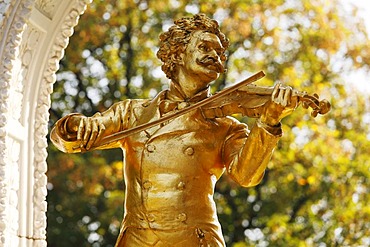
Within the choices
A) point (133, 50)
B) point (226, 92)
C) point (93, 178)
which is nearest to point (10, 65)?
point (226, 92)

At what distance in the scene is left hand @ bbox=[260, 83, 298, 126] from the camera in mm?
5590

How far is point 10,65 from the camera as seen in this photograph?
6258mm

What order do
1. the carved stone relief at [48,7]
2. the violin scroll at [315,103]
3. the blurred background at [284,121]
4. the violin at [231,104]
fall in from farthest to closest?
the blurred background at [284,121]
the carved stone relief at [48,7]
the violin at [231,104]
the violin scroll at [315,103]

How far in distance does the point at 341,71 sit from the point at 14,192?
9.41 meters

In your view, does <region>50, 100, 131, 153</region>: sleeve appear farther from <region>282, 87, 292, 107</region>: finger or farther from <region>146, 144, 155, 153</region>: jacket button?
<region>282, 87, 292, 107</region>: finger

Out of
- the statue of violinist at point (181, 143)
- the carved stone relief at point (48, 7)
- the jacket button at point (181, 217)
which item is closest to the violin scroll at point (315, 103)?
the statue of violinist at point (181, 143)

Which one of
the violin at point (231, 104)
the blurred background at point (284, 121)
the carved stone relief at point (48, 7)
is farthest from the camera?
the blurred background at point (284, 121)

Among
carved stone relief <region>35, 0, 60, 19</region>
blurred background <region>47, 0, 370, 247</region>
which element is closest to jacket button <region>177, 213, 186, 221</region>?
carved stone relief <region>35, 0, 60, 19</region>

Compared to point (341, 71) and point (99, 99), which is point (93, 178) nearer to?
point (99, 99)

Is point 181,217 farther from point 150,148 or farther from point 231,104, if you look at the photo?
point 231,104

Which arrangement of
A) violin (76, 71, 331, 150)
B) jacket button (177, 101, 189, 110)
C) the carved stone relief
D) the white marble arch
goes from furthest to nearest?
the carved stone relief → the white marble arch → jacket button (177, 101, 189, 110) → violin (76, 71, 331, 150)

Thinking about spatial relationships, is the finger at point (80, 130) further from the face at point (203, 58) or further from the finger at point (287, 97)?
the finger at point (287, 97)

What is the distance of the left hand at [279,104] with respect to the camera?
5590 millimetres

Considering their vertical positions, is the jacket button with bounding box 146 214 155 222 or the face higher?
the face
